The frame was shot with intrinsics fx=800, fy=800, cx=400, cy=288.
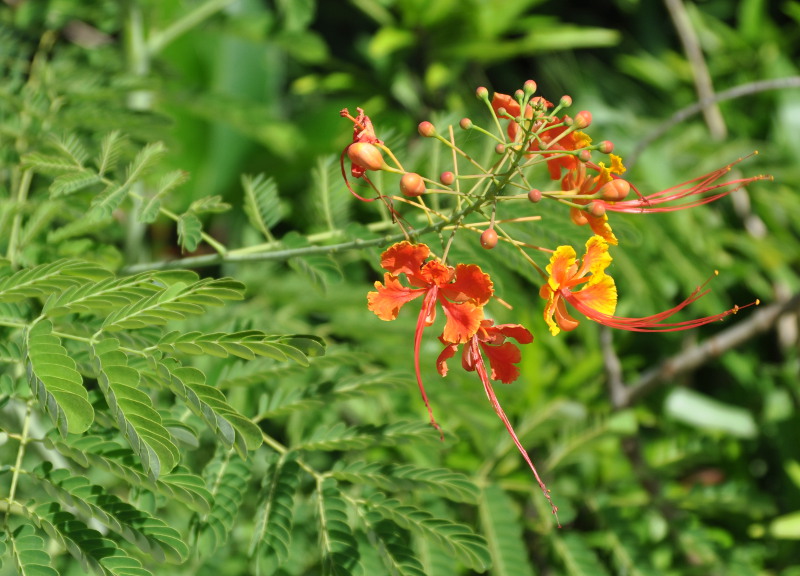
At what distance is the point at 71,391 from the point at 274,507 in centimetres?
40

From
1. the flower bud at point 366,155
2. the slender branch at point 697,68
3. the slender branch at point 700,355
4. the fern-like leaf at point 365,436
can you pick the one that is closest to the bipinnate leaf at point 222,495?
the fern-like leaf at point 365,436

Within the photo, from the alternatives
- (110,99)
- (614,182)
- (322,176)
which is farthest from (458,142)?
(110,99)

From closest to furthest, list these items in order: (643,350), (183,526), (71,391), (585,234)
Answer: (71,391), (585,234), (183,526), (643,350)

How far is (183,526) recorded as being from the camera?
6.75 ft

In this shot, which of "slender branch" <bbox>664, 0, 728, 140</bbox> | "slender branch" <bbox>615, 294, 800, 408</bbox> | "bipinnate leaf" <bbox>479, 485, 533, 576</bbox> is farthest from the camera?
"slender branch" <bbox>664, 0, 728, 140</bbox>

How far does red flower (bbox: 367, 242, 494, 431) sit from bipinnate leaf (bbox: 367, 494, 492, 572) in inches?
11.6

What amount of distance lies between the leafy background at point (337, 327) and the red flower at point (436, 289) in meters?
0.12

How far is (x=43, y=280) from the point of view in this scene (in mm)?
1118

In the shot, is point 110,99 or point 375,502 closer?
point 375,502

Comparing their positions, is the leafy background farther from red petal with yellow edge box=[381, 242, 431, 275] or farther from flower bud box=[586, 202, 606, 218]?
flower bud box=[586, 202, 606, 218]

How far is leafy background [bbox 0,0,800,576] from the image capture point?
1098 millimetres

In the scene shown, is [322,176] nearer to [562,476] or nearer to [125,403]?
[125,403]

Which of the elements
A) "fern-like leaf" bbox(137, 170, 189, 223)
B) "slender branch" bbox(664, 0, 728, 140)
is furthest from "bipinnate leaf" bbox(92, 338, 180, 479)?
"slender branch" bbox(664, 0, 728, 140)

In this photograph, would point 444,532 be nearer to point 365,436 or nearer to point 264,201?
point 365,436
